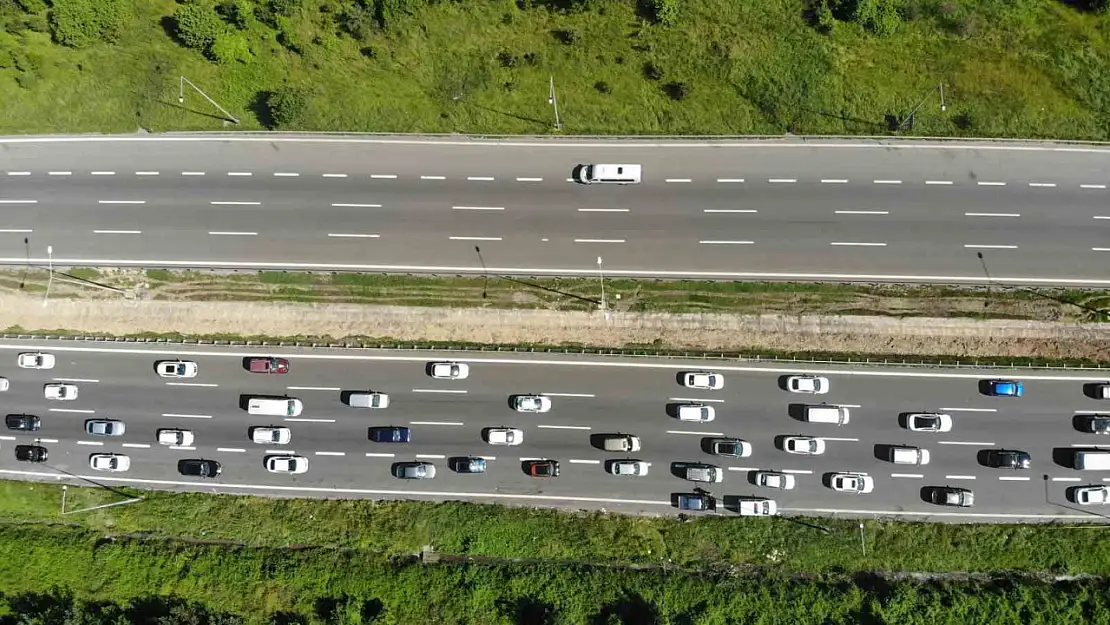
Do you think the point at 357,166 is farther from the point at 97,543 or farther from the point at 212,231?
the point at 97,543

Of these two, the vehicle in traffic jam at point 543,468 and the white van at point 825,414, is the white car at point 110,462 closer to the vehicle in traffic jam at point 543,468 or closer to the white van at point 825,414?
the vehicle in traffic jam at point 543,468

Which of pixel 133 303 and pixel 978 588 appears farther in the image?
pixel 133 303

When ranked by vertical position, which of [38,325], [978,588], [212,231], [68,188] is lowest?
[978,588]

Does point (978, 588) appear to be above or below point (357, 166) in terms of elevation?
below

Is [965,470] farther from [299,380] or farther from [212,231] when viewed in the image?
[212,231]

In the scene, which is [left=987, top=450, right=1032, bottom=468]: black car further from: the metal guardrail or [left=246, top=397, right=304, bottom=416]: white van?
[left=246, top=397, right=304, bottom=416]: white van

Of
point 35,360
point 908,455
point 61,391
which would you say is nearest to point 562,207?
point 908,455

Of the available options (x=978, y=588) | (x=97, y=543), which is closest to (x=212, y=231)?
(x=97, y=543)

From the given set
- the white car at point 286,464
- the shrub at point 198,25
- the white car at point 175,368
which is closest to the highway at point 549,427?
the white car at point 286,464
